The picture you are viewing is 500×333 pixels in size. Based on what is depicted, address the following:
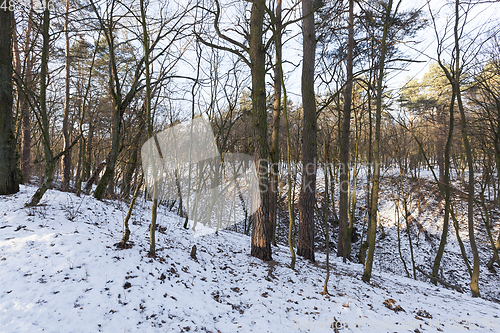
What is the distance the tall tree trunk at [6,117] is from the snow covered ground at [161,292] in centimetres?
41

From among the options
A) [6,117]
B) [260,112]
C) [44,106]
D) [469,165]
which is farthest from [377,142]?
[6,117]

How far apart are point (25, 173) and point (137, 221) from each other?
7832 millimetres

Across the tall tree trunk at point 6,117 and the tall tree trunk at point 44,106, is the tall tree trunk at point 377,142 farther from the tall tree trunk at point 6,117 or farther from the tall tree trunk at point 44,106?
the tall tree trunk at point 6,117

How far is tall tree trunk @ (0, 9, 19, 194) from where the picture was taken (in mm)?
4910

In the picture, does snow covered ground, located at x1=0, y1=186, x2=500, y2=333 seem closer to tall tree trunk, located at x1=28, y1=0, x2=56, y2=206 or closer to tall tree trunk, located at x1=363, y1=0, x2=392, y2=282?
tall tree trunk, located at x1=28, y1=0, x2=56, y2=206

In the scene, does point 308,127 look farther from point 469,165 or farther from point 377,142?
point 469,165

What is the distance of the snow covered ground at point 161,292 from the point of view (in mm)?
2574

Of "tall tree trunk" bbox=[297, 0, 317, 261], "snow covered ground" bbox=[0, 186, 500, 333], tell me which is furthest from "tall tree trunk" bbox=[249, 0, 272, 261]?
"tall tree trunk" bbox=[297, 0, 317, 261]

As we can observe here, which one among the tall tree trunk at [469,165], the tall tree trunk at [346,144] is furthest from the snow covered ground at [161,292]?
the tall tree trunk at [346,144]

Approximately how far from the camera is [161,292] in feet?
10.6

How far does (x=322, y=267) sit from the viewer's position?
609 cm

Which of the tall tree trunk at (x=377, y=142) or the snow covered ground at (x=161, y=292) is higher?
the tall tree trunk at (x=377, y=142)

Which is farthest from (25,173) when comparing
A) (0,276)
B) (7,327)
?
(7,327)

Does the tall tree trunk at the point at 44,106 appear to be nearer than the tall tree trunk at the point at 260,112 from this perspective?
Yes
